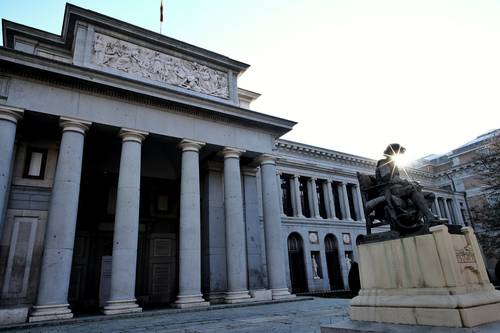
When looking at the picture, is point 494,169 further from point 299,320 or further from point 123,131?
point 123,131

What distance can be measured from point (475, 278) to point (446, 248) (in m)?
0.79

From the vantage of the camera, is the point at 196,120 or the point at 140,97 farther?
the point at 196,120

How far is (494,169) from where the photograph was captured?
2564cm

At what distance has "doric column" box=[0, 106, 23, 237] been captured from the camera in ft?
39.0

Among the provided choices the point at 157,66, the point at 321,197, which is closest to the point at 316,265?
the point at 321,197

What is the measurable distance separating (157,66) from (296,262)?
19.6 m

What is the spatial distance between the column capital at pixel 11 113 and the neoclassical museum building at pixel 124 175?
0.04 meters

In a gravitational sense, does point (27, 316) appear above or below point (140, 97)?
below

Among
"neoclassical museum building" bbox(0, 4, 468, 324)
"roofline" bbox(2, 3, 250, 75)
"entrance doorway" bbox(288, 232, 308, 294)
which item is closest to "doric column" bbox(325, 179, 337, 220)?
"entrance doorway" bbox(288, 232, 308, 294)

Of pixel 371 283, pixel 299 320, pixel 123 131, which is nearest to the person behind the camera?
pixel 371 283

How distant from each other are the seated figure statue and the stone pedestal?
41 cm

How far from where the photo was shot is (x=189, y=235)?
48.3 ft

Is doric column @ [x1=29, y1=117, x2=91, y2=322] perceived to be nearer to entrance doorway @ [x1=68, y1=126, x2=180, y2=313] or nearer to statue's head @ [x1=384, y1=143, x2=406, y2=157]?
entrance doorway @ [x1=68, y1=126, x2=180, y2=313]

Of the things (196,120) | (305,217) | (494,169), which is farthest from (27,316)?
(494,169)
